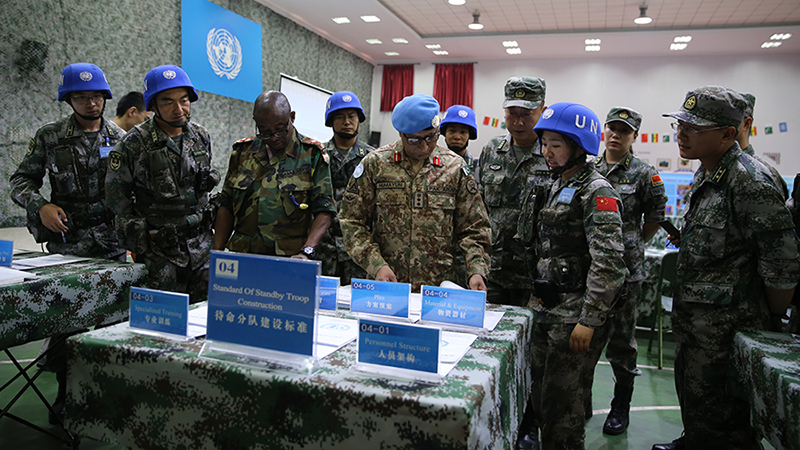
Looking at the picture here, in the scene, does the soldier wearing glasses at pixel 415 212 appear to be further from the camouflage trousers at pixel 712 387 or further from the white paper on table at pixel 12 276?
the white paper on table at pixel 12 276

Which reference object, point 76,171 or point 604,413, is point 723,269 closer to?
point 604,413

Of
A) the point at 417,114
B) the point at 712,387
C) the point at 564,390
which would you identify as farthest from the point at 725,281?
the point at 417,114

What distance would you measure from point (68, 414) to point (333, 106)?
2.53m

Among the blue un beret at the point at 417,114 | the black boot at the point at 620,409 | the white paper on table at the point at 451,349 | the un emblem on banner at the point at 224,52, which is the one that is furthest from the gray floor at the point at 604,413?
the un emblem on banner at the point at 224,52

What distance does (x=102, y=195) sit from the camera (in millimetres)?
2730

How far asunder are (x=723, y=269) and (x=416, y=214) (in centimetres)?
116

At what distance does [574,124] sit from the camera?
1706 millimetres

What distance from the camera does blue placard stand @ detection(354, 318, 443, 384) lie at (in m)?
0.98

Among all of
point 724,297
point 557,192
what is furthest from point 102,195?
point 724,297

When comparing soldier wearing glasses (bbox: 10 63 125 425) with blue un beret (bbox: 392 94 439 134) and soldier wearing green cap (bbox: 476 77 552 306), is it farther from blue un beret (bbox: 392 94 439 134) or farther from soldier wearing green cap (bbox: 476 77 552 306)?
soldier wearing green cap (bbox: 476 77 552 306)

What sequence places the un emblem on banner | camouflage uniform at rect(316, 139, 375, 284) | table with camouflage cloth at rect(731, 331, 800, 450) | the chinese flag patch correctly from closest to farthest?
table with camouflage cloth at rect(731, 331, 800, 450) < the chinese flag patch < camouflage uniform at rect(316, 139, 375, 284) < the un emblem on banner

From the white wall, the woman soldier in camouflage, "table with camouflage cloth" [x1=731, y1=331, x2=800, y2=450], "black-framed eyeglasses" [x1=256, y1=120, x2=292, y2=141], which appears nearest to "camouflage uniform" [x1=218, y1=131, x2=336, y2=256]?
"black-framed eyeglasses" [x1=256, y1=120, x2=292, y2=141]

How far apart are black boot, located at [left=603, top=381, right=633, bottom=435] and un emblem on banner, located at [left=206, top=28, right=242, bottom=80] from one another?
6.12 metres

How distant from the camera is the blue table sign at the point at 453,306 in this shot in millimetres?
1343
